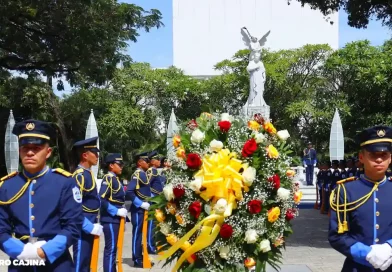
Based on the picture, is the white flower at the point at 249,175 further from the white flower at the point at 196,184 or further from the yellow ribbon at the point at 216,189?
the white flower at the point at 196,184

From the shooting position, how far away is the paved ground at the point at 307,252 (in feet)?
29.0

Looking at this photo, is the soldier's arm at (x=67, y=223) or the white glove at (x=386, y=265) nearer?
the white glove at (x=386, y=265)

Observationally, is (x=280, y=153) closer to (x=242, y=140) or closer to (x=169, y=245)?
(x=242, y=140)

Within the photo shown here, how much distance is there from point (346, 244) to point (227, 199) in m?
1.17

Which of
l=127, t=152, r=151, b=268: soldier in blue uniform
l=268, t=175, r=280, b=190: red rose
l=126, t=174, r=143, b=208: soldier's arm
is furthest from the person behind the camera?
l=126, t=174, r=143, b=208: soldier's arm

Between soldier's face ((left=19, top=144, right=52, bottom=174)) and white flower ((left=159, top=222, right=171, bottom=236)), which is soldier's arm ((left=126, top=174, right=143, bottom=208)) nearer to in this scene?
white flower ((left=159, top=222, right=171, bottom=236))

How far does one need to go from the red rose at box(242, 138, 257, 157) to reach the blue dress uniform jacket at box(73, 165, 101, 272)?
207 centimetres

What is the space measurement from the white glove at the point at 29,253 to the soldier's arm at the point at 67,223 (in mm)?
60

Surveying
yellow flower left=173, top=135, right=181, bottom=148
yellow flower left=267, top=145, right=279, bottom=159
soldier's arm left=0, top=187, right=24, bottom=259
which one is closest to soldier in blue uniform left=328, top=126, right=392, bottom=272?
yellow flower left=267, top=145, right=279, bottom=159

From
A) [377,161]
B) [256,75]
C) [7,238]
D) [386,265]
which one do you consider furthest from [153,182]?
[256,75]

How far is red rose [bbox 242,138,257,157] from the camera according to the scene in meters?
5.04

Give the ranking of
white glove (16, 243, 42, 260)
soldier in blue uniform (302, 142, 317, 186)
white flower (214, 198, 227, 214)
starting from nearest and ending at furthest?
white glove (16, 243, 42, 260) → white flower (214, 198, 227, 214) → soldier in blue uniform (302, 142, 317, 186)

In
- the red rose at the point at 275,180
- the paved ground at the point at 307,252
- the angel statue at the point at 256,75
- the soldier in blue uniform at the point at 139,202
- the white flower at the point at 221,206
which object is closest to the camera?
the white flower at the point at 221,206

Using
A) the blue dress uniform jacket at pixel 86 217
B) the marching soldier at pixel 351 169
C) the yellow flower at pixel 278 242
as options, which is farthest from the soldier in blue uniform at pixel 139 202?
the marching soldier at pixel 351 169
